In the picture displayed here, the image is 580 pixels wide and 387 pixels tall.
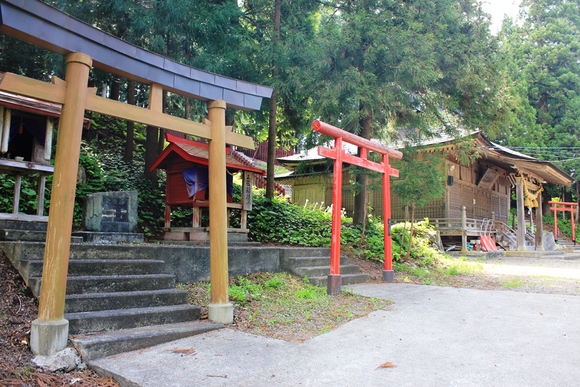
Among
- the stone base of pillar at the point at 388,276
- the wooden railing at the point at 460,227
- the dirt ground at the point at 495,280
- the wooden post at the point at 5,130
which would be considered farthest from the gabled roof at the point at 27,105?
the wooden railing at the point at 460,227

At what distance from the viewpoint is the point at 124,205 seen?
6.78 metres

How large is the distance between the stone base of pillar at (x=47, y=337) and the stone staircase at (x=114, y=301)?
0.43 feet

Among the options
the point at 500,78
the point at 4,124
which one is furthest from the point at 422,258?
the point at 4,124

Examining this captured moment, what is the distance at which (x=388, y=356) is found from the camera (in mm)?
3639

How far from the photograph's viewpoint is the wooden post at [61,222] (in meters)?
3.30

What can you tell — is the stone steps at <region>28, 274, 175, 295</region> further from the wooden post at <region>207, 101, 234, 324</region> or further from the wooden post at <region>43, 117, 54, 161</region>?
the wooden post at <region>43, 117, 54, 161</region>

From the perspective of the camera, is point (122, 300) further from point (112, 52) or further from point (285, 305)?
point (112, 52)

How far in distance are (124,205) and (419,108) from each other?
324 inches

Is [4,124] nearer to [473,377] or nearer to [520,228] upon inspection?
[473,377]

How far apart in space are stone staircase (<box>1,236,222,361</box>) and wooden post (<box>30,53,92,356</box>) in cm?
23

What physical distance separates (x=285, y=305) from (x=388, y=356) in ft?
6.48

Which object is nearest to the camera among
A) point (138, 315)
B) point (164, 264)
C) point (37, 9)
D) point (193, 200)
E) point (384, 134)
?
point (37, 9)

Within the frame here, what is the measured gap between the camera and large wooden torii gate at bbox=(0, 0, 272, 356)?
3.33 meters

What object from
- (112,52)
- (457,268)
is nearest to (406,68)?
(457,268)
